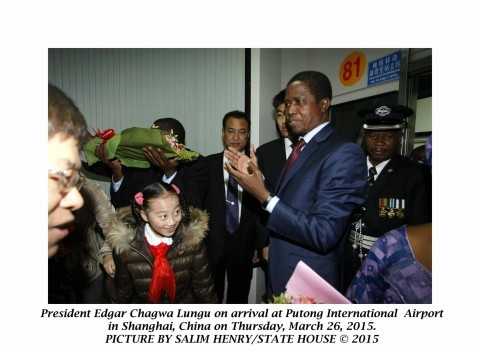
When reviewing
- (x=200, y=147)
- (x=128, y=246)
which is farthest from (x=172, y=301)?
(x=200, y=147)

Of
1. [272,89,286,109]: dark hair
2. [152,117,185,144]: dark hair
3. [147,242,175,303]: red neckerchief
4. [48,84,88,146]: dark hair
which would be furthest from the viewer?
[272,89,286,109]: dark hair

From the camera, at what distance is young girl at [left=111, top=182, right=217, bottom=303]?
49.4 inches

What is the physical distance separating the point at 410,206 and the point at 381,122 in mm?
492

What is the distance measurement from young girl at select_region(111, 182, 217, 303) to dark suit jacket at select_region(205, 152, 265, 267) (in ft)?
1.28

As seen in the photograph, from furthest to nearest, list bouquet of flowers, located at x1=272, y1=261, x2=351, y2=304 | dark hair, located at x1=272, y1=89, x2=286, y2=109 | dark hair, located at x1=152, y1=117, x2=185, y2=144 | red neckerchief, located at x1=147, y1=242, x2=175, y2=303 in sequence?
dark hair, located at x1=272, y1=89, x2=286, y2=109 → dark hair, located at x1=152, y1=117, x2=185, y2=144 → red neckerchief, located at x1=147, y1=242, x2=175, y2=303 → bouquet of flowers, located at x1=272, y1=261, x2=351, y2=304

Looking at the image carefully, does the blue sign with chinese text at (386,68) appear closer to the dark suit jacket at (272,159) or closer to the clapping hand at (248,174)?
the dark suit jacket at (272,159)

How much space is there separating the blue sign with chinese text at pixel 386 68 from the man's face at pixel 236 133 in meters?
0.82

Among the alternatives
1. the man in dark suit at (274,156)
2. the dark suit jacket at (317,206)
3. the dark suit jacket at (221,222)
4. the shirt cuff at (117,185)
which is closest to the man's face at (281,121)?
the man in dark suit at (274,156)

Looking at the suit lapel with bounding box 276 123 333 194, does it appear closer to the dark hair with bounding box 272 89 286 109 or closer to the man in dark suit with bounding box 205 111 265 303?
the man in dark suit with bounding box 205 111 265 303

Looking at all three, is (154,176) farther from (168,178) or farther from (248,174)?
(248,174)

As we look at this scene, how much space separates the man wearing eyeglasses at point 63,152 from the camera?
75 cm

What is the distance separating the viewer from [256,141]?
2.12 metres

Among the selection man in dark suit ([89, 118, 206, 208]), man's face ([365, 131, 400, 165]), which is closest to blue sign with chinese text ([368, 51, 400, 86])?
man's face ([365, 131, 400, 165])
